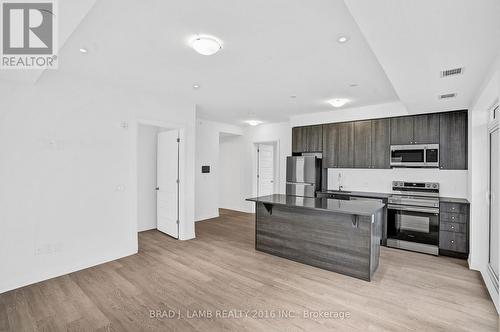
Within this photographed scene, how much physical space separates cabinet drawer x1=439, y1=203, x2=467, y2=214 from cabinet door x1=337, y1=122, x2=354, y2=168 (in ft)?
5.60

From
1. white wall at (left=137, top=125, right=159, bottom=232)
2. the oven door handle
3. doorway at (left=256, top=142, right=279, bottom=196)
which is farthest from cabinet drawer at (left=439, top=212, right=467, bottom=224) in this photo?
white wall at (left=137, top=125, right=159, bottom=232)

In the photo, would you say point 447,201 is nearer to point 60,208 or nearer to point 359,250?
point 359,250

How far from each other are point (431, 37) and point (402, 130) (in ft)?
10.5

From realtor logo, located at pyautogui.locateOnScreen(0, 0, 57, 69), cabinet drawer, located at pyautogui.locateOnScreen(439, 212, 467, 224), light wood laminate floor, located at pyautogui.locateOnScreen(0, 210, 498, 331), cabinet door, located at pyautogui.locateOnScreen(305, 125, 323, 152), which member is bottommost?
light wood laminate floor, located at pyautogui.locateOnScreen(0, 210, 498, 331)

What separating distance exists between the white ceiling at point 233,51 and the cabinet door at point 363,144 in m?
0.65

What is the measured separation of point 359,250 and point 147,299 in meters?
2.66

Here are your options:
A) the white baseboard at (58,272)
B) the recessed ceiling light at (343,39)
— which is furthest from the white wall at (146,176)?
the recessed ceiling light at (343,39)

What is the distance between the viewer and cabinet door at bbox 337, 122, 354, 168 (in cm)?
525

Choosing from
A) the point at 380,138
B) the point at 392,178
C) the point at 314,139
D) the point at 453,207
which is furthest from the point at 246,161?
the point at 453,207

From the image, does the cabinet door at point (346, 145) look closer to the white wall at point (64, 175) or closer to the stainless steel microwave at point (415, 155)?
the stainless steel microwave at point (415, 155)

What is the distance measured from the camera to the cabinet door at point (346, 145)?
525cm

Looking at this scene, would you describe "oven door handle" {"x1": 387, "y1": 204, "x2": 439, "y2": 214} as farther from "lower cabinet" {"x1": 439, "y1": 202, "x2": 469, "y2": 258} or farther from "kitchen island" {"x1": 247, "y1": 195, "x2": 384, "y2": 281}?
Answer: "kitchen island" {"x1": 247, "y1": 195, "x2": 384, "y2": 281}

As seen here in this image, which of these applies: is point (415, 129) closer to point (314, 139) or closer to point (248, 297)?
point (314, 139)

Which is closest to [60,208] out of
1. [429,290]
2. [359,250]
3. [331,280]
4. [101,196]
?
[101,196]
